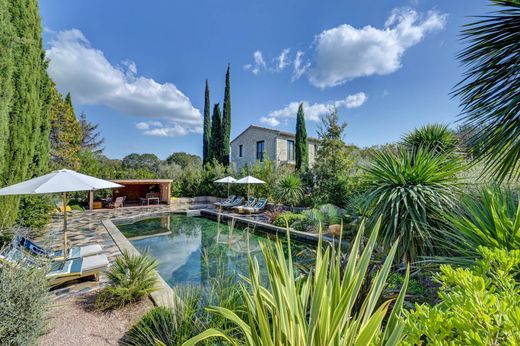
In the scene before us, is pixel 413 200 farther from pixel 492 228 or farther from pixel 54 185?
pixel 54 185

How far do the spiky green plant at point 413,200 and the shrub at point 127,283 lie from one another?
4096 millimetres

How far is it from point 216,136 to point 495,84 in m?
22.1

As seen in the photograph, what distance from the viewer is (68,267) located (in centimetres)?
471

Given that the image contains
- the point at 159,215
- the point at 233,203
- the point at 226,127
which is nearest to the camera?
the point at 159,215

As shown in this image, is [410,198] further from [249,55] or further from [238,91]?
[238,91]

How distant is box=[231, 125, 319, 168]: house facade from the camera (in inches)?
854

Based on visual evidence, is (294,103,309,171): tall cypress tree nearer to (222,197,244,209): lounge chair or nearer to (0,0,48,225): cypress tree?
(222,197,244,209): lounge chair

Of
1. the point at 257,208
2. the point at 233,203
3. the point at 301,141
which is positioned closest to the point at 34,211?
the point at 257,208

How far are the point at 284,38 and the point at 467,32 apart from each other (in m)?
10.9

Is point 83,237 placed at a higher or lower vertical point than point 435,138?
lower

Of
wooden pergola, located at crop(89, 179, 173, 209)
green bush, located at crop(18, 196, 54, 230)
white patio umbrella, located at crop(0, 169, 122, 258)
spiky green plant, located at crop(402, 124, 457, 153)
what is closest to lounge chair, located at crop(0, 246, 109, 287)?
white patio umbrella, located at crop(0, 169, 122, 258)

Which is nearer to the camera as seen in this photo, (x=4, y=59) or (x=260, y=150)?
(x=4, y=59)

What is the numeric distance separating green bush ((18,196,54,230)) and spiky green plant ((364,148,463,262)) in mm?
10430

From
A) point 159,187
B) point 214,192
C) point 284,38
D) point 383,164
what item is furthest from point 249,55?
point 383,164
